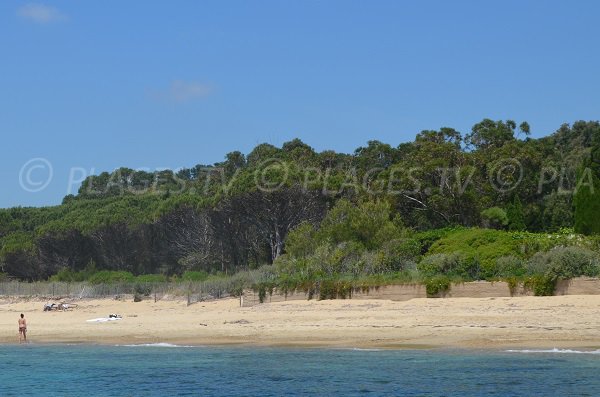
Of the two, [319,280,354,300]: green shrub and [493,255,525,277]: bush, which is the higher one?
[493,255,525,277]: bush

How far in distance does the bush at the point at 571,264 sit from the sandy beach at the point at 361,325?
4.85 feet

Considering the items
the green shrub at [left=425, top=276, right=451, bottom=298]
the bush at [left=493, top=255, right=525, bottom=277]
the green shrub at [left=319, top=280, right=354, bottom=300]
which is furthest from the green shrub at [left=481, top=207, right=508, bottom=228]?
the green shrub at [left=425, top=276, right=451, bottom=298]

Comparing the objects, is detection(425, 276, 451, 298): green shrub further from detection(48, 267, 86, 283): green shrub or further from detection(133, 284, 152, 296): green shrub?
detection(48, 267, 86, 283): green shrub

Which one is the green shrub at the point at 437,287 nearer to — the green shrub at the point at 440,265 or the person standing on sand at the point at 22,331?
the green shrub at the point at 440,265

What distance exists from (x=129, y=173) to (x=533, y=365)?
335 ft

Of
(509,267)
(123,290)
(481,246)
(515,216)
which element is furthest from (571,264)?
(123,290)

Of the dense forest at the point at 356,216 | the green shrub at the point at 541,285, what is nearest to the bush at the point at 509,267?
the dense forest at the point at 356,216

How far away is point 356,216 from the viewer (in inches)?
1729

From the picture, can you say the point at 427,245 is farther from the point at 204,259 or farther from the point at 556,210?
the point at 204,259

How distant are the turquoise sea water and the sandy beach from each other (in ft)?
→ 5.06

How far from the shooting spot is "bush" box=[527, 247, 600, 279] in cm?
3000

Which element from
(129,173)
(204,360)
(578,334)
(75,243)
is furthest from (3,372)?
(129,173)

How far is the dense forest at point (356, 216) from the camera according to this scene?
38312mm

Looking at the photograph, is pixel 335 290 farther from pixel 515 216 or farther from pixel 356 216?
pixel 515 216
